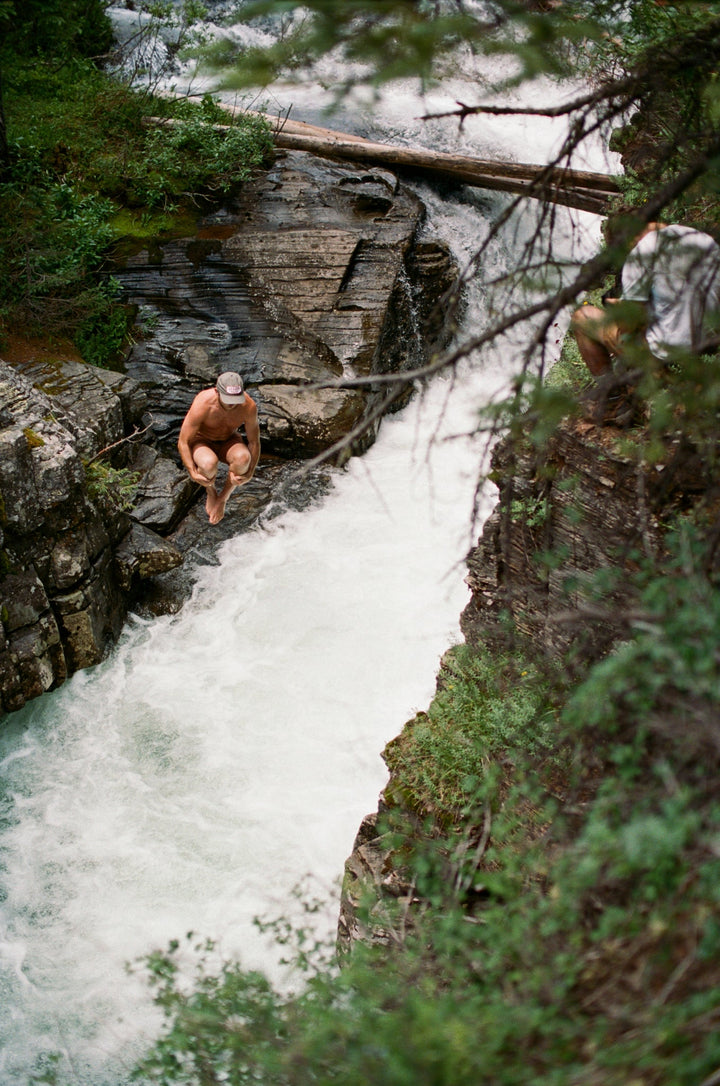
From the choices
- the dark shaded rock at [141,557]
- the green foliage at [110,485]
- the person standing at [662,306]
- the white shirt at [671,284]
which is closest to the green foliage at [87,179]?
the green foliage at [110,485]

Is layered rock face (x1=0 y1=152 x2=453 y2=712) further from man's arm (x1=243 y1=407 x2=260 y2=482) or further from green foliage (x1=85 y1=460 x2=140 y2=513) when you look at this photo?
man's arm (x1=243 y1=407 x2=260 y2=482)

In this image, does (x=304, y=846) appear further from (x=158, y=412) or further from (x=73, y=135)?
(x=73, y=135)

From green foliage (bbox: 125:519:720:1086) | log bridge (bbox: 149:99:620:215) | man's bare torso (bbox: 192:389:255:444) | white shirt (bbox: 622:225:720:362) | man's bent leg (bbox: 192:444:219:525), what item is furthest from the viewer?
log bridge (bbox: 149:99:620:215)

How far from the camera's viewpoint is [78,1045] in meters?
5.27

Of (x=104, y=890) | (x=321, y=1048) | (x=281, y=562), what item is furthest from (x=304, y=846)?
(x=321, y=1048)

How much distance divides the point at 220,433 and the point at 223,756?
9.08 ft

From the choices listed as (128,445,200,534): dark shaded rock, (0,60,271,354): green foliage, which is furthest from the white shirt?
(0,60,271,354): green foliage

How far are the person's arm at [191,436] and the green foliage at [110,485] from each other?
0.82m

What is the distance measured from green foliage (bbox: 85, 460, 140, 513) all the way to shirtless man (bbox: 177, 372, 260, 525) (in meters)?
0.79

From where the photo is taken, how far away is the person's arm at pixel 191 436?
23.2 feet

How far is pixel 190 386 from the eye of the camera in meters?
9.30

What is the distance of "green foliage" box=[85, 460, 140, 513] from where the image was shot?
7.41 m

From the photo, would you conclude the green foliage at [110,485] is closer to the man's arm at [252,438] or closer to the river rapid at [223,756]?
the river rapid at [223,756]

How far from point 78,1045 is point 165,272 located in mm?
7879
